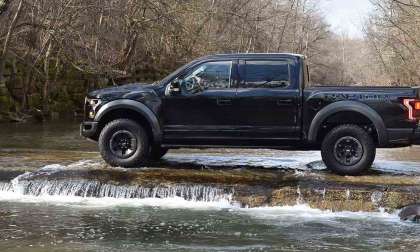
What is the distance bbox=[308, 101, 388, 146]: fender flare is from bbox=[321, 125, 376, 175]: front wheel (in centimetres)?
19

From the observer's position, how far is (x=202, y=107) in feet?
32.6

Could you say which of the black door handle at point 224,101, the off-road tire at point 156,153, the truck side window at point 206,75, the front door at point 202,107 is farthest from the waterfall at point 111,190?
the truck side window at point 206,75

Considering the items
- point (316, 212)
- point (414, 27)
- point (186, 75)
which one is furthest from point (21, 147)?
point (414, 27)

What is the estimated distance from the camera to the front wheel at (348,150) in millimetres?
9477

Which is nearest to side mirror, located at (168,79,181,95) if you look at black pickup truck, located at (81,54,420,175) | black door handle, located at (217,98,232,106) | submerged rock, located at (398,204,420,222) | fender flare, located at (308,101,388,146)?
black pickup truck, located at (81,54,420,175)

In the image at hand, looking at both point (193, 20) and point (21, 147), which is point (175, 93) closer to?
point (21, 147)

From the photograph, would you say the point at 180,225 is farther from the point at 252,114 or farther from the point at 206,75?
the point at 206,75

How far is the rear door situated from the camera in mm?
9680

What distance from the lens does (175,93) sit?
32.8 feet

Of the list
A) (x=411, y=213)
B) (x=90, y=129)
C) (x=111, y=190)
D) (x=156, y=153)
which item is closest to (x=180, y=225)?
(x=111, y=190)

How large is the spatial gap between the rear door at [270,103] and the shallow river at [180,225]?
121cm

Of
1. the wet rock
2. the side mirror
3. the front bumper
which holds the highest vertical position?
the side mirror

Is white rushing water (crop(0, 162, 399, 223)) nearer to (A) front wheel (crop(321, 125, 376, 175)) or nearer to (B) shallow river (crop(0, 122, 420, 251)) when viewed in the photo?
(B) shallow river (crop(0, 122, 420, 251))

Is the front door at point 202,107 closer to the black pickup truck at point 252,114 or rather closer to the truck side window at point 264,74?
the black pickup truck at point 252,114
